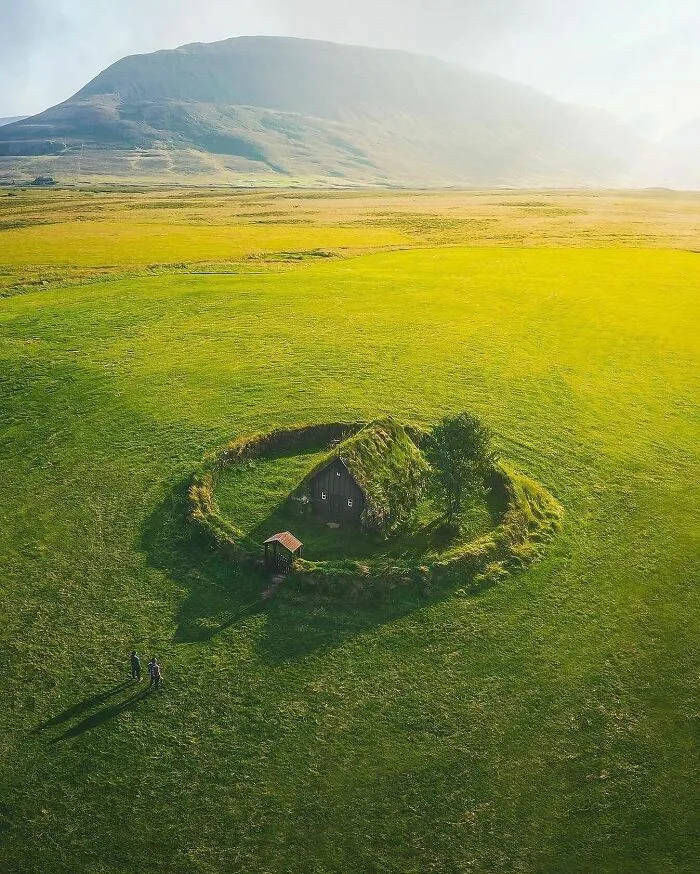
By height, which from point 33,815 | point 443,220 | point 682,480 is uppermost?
point 443,220

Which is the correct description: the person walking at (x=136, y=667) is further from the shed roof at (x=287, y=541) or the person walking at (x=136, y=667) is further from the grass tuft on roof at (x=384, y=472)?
the grass tuft on roof at (x=384, y=472)

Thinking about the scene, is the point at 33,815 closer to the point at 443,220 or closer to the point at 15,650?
the point at 15,650

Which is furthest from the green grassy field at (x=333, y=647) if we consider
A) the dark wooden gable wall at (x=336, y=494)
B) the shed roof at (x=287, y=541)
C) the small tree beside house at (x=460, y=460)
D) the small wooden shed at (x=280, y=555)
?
the dark wooden gable wall at (x=336, y=494)

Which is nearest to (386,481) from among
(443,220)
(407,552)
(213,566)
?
(407,552)

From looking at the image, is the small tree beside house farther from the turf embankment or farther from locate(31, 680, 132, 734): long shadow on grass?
locate(31, 680, 132, 734): long shadow on grass

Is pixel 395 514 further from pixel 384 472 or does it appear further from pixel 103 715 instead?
pixel 103 715

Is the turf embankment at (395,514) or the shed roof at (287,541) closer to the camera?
the shed roof at (287,541)

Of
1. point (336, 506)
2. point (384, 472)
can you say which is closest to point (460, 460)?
point (384, 472)
